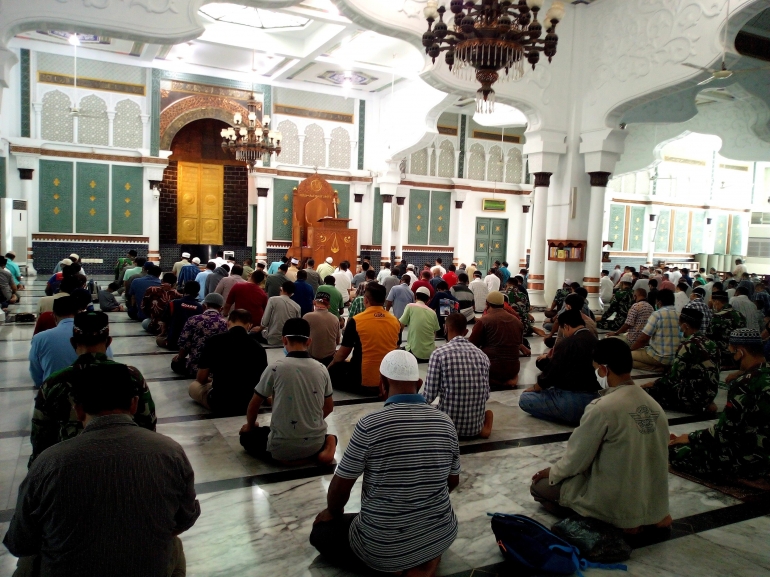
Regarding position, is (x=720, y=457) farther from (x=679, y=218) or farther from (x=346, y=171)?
(x=679, y=218)

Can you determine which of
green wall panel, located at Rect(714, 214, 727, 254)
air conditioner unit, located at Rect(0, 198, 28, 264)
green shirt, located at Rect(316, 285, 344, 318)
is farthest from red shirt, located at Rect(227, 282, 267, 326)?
green wall panel, located at Rect(714, 214, 727, 254)

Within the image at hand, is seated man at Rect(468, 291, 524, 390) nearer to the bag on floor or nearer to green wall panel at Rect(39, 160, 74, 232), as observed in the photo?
the bag on floor

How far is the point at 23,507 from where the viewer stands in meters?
1.42

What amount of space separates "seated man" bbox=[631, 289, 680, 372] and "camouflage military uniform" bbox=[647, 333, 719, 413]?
89 cm

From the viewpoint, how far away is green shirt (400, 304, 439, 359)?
5.54 m

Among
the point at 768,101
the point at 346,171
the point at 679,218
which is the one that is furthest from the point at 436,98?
the point at 679,218

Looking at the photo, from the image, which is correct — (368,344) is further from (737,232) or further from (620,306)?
(737,232)

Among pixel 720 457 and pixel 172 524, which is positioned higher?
pixel 172 524

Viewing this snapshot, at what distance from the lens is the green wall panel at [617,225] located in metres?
18.9

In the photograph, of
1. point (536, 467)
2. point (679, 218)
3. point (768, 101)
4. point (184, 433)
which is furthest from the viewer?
point (679, 218)

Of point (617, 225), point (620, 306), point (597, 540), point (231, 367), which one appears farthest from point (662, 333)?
point (617, 225)

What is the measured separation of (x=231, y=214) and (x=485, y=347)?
13.1m

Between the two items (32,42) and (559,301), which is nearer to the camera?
(559,301)

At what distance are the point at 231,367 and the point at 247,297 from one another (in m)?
2.64
